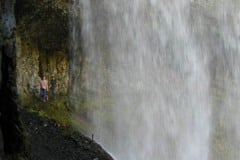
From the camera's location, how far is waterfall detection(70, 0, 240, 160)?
1764cm

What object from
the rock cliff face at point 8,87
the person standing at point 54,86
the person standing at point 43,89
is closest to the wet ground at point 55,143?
the person standing at point 43,89

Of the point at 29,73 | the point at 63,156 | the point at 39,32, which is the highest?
the point at 39,32

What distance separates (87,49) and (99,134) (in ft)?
9.36

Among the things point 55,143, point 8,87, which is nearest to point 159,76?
point 55,143

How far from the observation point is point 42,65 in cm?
1636

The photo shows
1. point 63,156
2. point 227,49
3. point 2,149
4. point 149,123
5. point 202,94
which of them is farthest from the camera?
point 227,49

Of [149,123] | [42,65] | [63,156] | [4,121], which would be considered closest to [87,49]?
[42,65]

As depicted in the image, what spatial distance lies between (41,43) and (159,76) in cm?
511

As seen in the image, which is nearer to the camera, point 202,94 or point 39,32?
point 39,32

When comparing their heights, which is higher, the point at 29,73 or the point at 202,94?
the point at 29,73

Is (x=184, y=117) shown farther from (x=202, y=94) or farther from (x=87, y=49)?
(x=87, y=49)

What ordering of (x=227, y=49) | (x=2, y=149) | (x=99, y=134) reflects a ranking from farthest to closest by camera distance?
1. (x=227, y=49)
2. (x=99, y=134)
3. (x=2, y=149)

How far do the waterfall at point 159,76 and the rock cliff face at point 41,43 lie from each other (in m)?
0.51

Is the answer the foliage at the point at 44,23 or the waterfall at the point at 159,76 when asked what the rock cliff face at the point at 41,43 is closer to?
the foliage at the point at 44,23
